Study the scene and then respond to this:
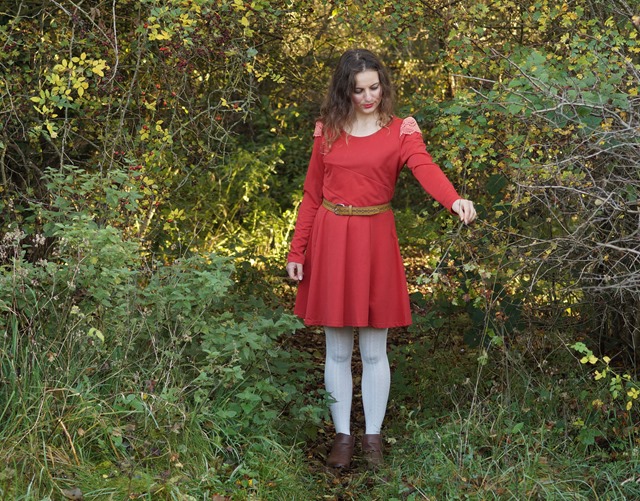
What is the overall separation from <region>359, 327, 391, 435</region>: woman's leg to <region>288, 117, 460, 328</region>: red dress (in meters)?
0.09

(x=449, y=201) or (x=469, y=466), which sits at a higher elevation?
(x=449, y=201)

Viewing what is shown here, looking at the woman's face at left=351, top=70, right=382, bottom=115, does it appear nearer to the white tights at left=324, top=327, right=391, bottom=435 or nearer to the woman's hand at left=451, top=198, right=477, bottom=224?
the woman's hand at left=451, top=198, right=477, bottom=224

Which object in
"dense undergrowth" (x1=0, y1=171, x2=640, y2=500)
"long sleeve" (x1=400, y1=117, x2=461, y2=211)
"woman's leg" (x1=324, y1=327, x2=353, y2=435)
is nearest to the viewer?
"dense undergrowth" (x1=0, y1=171, x2=640, y2=500)

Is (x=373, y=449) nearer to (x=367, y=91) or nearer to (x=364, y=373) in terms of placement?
(x=364, y=373)

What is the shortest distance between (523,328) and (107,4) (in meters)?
2.92

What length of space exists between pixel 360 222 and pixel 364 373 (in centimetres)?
70

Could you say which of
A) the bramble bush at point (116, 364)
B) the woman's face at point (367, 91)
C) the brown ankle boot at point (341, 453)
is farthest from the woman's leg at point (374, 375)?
A: the woman's face at point (367, 91)

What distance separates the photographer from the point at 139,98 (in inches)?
204

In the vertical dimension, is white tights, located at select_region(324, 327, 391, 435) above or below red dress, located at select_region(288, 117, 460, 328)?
below

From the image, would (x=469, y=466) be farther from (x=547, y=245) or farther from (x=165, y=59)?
(x=165, y=59)

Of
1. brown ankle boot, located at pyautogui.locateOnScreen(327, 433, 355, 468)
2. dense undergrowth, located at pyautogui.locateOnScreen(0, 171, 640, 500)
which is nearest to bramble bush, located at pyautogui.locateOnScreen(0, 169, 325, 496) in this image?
dense undergrowth, located at pyautogui.locateOnScreen(0, 171, 640, 500)

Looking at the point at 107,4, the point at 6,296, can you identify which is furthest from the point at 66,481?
the point at 107,4

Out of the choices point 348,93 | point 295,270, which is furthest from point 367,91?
point 295,270

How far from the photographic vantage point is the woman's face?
414 centimetres
